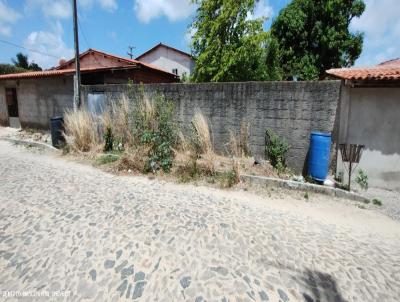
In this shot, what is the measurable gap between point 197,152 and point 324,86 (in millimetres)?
3291

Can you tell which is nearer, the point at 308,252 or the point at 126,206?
the point at 308,252

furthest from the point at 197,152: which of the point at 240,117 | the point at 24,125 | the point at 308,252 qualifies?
the point at 24,125

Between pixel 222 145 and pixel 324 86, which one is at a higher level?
pixel 324 86

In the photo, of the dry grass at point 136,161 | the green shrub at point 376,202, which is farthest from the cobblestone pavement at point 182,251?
the dry grass at point 136,161

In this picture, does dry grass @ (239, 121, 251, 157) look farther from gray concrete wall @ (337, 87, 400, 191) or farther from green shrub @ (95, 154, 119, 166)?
green shrub @ (95, 154, 119, 166)

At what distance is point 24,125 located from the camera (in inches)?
487

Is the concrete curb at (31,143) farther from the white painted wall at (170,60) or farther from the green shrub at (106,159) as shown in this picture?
the white painted wall at (170,60)

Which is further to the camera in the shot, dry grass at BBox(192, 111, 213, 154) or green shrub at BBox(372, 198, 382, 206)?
dry grass at BBox(192, 111, 213, 154)

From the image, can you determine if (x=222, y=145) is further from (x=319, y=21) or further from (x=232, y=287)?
(x=319, y=21)

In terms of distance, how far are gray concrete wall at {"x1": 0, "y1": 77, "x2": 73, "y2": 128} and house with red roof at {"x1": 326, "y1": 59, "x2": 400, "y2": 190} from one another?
1002cm

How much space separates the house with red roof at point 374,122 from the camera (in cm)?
527

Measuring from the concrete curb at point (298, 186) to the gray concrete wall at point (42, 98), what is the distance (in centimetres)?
859

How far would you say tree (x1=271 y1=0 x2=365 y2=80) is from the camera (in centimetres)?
1431

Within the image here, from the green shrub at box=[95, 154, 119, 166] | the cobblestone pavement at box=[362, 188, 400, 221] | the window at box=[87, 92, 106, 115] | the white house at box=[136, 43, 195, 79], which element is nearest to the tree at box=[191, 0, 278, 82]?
the window at box=[87, 92, 106, 115]
